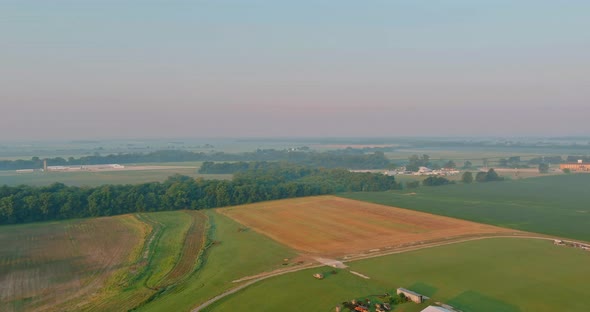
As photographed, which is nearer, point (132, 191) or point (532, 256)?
point (532, 256)

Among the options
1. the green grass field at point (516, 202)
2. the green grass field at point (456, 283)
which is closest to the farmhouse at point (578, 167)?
the green grass field at point (516, 202)

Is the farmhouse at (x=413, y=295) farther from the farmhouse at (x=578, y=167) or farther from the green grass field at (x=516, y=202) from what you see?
the farmhouse at (x=578, y=167)

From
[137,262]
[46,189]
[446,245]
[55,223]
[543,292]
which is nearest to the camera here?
[543,292]

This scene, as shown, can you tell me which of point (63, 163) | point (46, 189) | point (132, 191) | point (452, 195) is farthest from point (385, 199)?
point (63, 163)

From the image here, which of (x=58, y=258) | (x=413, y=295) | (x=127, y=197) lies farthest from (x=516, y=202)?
(x=58, y=258)

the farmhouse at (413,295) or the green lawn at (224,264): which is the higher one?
the farmhouse at (413,295)

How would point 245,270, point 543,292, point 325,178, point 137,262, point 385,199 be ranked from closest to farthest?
point 543,292
point 245,270
point 137,262
point 385,199
point 325,178

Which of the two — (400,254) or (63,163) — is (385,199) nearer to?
(400,254)

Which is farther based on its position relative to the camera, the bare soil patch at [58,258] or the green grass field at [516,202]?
the green grass field at [516,202]
